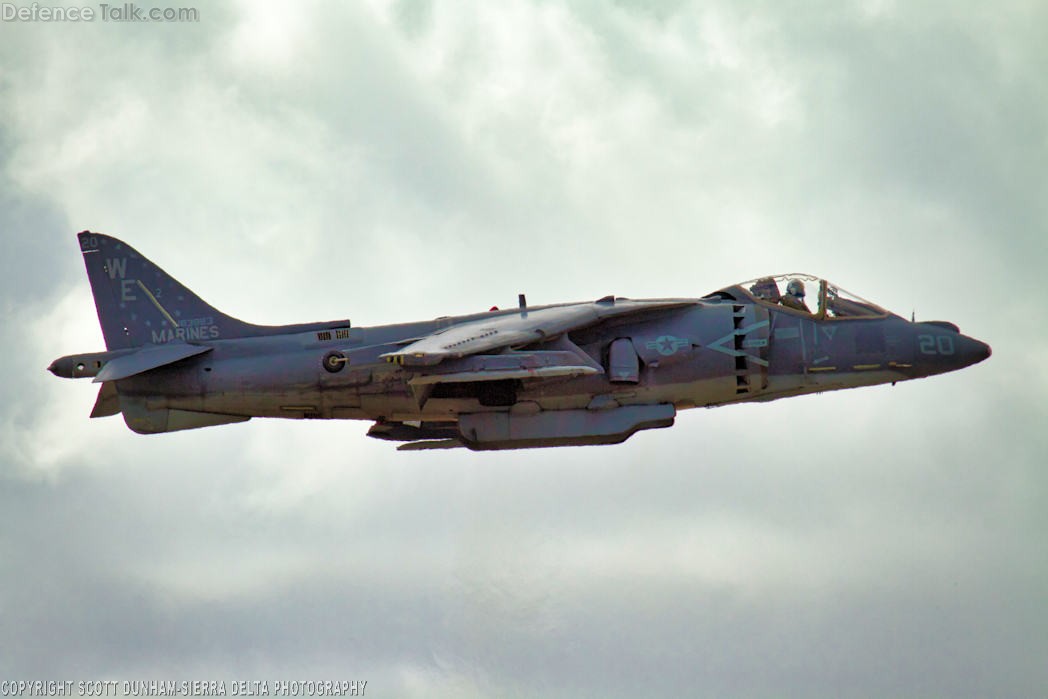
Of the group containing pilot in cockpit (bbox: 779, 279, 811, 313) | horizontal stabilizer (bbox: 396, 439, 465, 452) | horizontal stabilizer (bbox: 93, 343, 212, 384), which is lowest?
horizontal stabilizer (bbox: 396, 439, 465, 452)

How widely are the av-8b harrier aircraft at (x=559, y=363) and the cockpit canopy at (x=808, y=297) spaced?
3 cm

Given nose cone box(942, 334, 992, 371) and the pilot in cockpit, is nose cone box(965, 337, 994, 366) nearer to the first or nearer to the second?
nose cone box(942, 334, 992, 371)

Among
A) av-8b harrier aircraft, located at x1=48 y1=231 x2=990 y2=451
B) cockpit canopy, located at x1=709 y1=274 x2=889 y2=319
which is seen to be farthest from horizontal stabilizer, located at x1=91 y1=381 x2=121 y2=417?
cockpit canopy, located at x1=709 y1=274 x2=889 y2=319

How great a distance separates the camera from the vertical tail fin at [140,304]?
30.7m

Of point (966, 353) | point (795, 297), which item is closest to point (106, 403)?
point (795, 297)

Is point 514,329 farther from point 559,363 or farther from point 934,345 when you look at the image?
point 934,345

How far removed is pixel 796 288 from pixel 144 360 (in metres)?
13.1

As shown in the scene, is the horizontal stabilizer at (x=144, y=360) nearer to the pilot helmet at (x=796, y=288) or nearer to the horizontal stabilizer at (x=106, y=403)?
the horizontal stabilizer at (x=106, y=403)

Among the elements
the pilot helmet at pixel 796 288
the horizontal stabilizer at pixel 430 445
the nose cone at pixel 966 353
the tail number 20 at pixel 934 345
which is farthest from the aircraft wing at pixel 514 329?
the nose cone at pixel 966 353

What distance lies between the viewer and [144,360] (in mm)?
29625

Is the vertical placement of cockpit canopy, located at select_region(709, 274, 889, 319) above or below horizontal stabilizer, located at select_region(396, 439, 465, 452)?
above

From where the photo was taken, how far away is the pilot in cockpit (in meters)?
29.9

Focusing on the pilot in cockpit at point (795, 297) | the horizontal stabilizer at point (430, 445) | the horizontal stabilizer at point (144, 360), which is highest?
the pilot in cockpit at point (795, 297)

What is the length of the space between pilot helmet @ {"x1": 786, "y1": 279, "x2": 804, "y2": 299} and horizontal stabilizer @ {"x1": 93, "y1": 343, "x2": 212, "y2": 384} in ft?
38.3
